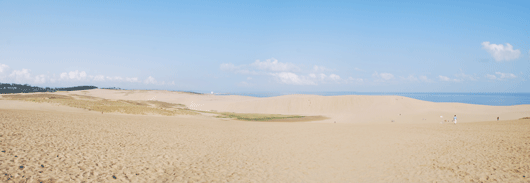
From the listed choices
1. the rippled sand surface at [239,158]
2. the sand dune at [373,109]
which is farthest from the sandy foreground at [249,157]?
the sand dune at [373,109]

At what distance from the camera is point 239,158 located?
11.4m

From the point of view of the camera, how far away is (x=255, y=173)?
9.41 meters

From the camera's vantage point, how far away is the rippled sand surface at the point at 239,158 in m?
8.24

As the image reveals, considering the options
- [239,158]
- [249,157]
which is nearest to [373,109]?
[249,157]

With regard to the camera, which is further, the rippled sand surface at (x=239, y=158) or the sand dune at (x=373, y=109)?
the sand dune at (x=373, y=109)

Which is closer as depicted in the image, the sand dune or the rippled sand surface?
the rippled sand surface

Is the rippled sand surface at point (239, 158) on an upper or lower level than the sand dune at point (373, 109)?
lower

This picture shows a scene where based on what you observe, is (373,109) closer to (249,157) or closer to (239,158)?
(249,157)

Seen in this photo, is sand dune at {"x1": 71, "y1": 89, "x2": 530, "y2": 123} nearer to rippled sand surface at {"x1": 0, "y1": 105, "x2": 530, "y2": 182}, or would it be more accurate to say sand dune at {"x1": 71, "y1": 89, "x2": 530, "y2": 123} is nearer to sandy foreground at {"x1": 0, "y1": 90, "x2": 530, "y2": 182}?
sandy foreground at {"x1": 0, "y1": 90, "x2": 530, "y2": 182}

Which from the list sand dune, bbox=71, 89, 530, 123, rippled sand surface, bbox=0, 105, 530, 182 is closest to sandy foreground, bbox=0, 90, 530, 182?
rippled sand surface, bbox=0, 105, 530, 182

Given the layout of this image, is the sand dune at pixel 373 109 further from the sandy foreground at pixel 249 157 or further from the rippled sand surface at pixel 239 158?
the rippled sand surface at pixel 239 158

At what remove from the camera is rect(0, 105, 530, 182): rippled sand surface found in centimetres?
824

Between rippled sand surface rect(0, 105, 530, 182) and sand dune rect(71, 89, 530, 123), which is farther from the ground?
sand dune rect(71, 89, 530, 123)

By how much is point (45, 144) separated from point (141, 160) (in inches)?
158
